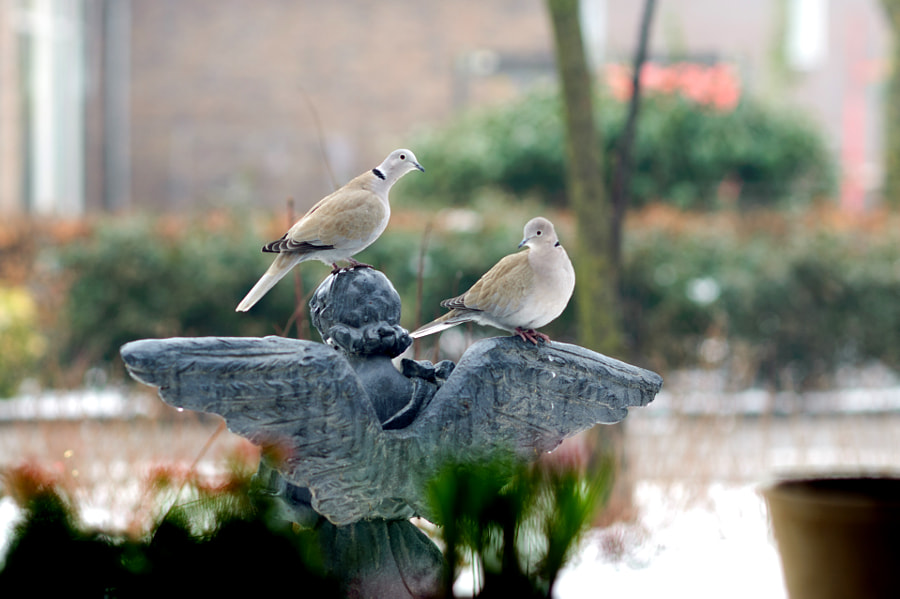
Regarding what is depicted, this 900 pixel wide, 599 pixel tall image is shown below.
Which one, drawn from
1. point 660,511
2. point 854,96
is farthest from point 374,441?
point 854,96

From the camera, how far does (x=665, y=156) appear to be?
36.8ft

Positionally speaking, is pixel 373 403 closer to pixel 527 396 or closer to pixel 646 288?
pixel 527 396

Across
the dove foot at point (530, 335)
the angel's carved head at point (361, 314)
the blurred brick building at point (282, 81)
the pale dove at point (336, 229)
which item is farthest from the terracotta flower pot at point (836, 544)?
the blurred brick building at point (282, 81)

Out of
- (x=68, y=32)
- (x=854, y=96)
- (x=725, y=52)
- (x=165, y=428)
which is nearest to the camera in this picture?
(x=165, y=428)

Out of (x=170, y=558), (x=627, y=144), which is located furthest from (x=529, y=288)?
(x=627, y=144)

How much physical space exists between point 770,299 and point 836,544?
4.77 m

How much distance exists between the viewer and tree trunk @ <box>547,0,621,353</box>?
194 inches

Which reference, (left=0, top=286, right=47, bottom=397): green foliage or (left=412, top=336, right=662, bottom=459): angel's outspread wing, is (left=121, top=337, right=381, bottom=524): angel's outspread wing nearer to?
(left=412, top=336, right=662, bottom=459): angel's outspread wing

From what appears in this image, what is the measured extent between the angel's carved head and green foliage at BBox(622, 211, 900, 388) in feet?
16.0

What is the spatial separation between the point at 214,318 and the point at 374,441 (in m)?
5.53

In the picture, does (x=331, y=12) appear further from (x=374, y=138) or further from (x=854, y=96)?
(x=854, y=96)

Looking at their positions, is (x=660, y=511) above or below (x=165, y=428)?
below

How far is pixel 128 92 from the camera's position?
1716cm

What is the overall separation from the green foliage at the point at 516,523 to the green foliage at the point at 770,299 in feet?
17.2
